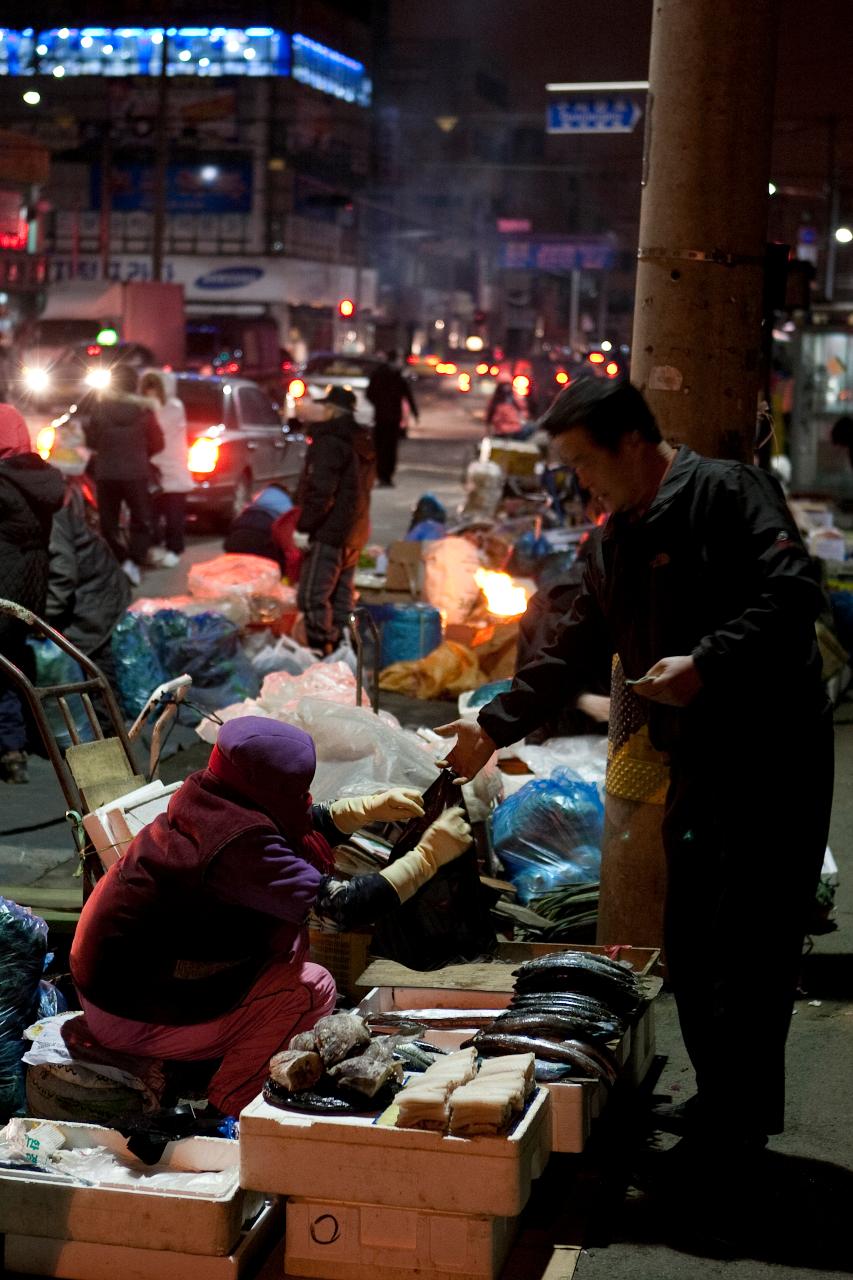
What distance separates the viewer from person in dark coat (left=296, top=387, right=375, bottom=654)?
11.2 m

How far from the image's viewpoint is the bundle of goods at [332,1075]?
12.0 ft

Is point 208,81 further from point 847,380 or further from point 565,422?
point 565,422

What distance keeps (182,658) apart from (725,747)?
246 inches

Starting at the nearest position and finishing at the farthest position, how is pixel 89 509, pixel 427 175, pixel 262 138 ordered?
1. pixel 89 509
2. pixel 262 138
3. pixel 427 175

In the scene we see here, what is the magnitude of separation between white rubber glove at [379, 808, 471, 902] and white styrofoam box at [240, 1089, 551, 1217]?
0.82 meters

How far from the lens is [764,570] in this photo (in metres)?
3.85

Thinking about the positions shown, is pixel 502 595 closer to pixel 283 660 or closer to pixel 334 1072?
pixel 283 660

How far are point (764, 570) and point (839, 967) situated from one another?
2.37 m

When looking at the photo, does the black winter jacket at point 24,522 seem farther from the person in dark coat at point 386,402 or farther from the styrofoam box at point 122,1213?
the person in dark coat at point 386,402

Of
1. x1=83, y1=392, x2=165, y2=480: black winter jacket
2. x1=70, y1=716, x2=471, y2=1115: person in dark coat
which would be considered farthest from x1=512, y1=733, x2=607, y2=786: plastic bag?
x1=83, y1=392, x2=165, y2=480: black winter jacket

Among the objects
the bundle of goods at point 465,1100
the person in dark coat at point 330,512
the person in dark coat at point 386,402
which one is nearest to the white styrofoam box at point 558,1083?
Result: the bundle of goods at point 465,1100

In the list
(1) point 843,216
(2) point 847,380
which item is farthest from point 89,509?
(1) point 843,216

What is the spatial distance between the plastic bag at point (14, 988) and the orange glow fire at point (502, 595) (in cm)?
726

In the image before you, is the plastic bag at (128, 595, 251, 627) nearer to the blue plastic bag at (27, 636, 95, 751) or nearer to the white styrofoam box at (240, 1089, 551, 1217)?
the blue plastic bag at (27, 636, 95, 751)
